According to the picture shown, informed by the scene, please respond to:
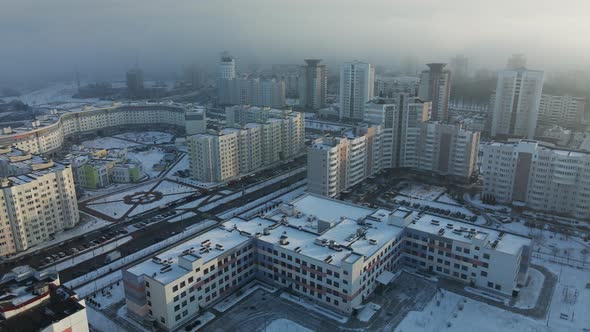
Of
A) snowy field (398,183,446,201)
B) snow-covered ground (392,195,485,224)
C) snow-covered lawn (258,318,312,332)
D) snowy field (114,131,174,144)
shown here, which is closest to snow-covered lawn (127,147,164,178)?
snowy field (114,131,174,144)

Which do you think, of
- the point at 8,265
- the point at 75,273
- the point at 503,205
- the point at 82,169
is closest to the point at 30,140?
the point at 82,169

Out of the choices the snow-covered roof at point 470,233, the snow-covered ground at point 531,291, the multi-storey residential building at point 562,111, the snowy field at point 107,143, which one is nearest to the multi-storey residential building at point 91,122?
the snowy field at point 107,143

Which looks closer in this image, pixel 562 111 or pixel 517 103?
pixel 517 103

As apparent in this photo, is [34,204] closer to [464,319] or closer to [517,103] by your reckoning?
[464,319]

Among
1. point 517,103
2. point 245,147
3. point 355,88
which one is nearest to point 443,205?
point 245,147

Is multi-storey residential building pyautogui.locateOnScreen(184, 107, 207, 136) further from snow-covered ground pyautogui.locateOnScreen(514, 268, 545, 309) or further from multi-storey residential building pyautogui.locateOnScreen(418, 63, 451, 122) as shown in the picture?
snow-covered ground pyautogui.locateOnScreen(514, 268, 545, 309)

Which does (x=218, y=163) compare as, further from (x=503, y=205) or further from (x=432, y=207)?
(x=503, y=205)
